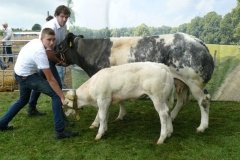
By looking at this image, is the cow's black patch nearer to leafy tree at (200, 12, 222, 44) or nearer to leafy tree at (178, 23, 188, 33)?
leafy tree at (178, 23, 188, 33)

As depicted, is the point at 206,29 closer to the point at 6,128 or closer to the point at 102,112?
the point at 102,112

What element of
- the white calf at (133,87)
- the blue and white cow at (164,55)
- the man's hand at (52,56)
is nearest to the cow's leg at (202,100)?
the blue and white cow at (164,55)

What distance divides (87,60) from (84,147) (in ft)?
7.97

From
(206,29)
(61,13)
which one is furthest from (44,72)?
(206,29)

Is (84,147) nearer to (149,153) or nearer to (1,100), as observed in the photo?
(149,153)

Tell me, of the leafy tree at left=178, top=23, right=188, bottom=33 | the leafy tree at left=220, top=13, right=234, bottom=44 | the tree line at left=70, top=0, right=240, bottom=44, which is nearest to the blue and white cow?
the tree line at left=70, top=0, right=240, bottom=44

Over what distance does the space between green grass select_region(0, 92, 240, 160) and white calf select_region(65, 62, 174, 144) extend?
0.35 meters

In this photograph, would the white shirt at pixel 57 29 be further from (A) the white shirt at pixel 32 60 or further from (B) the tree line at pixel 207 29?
(B) the tree line at pixel 207 29

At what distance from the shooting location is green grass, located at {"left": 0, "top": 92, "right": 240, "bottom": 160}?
6797 millimetres

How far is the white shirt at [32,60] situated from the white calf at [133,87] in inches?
36.5

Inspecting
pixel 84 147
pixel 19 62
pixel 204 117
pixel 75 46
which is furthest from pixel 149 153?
pixel 75 46

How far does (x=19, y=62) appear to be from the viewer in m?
7.73

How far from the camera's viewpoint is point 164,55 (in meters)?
8.37

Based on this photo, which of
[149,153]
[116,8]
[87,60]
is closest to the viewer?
[149,153]
